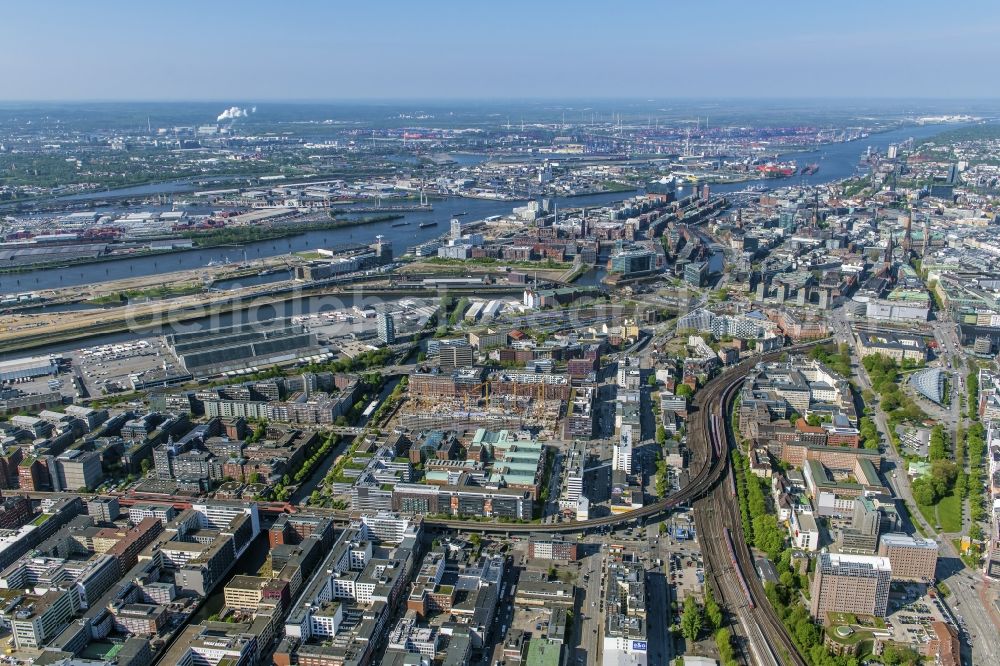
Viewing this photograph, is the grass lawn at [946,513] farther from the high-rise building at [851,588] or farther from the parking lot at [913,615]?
the high-rise building at [851,588]

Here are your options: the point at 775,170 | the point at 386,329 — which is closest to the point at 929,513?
the point at 386,329

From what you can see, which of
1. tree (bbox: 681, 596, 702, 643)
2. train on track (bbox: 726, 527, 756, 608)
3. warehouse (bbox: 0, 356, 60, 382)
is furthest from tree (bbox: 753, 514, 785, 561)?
warehouse (bbox: 0, 356, 60, 382)

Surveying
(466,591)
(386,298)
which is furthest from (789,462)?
(386,298)

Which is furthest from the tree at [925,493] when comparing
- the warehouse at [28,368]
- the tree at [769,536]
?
the warehouse at [28,368]

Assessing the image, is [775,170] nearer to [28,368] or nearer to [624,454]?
[624,454]

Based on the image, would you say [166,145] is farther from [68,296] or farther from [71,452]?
[71,452]

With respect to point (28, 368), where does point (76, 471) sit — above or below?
below

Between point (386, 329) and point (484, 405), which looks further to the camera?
point (386, 329)
